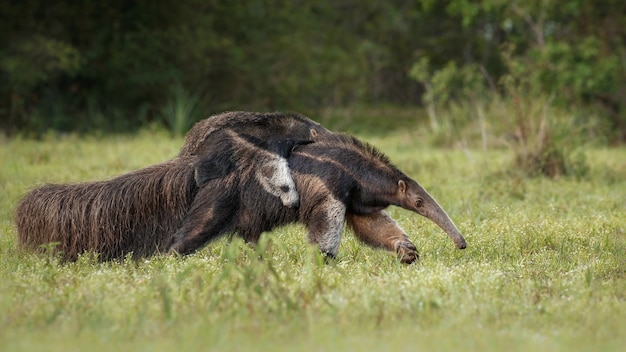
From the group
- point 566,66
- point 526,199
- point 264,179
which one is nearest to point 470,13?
point 566,66

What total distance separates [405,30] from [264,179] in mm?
23834

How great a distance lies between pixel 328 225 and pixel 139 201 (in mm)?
1296

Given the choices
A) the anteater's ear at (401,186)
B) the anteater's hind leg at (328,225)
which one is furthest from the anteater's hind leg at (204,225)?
the anteater's ear at (401,186)

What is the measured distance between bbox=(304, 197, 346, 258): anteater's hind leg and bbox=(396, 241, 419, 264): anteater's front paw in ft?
1.64

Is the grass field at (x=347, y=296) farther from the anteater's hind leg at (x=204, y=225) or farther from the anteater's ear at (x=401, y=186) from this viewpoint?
the anteater's ear at (x=401, y=186)

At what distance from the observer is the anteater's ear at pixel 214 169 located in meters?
5.89

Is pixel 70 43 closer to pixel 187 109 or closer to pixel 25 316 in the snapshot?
pixel 187 109

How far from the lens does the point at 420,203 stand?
616 centimetres

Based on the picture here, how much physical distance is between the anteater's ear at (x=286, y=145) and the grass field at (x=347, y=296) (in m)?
0.75

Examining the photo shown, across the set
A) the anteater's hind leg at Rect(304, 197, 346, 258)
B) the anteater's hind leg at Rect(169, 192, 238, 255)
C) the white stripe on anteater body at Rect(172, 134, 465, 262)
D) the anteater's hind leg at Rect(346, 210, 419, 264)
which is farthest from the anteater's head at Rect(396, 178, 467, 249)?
the anteater's hind leg at Rect(169, 192, 238, 255)

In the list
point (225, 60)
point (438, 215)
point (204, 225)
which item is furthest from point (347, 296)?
point (225, 60)

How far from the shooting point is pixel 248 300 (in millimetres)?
4543

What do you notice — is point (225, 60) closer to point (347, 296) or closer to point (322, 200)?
point (322, 200)

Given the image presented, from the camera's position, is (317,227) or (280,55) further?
(280,55)
